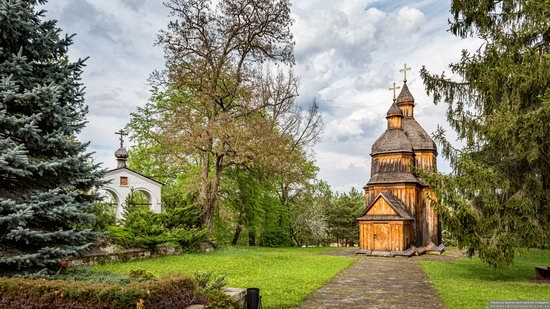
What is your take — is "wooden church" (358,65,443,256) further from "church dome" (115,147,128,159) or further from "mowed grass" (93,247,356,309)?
"church dome" (115,147,128,159)

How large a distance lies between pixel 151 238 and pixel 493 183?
443 inches

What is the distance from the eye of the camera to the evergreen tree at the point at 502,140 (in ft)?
34.4

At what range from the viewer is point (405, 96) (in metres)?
25.6

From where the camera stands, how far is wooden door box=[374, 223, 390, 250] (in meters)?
21.1

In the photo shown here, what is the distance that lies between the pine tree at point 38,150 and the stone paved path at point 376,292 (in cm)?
461

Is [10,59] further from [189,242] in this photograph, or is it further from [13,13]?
[189,242]

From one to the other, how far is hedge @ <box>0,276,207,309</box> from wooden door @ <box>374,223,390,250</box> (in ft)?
56.3

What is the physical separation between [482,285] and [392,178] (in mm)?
12424

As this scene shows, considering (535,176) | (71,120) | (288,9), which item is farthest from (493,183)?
(288,9)

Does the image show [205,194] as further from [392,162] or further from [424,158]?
[424,158]

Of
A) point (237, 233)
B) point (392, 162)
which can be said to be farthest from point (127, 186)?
point (392, 162)

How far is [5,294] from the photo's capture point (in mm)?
5379

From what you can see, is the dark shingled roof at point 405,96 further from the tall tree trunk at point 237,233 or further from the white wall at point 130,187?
the white wall at point 130,187

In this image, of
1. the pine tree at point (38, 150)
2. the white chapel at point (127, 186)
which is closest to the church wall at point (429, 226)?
the white chapel at point (127, 186)
